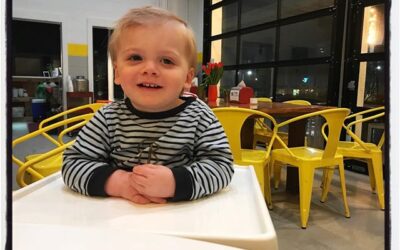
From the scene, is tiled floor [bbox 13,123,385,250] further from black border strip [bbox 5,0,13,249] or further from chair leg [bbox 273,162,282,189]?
black border strip [bbox 5,0,13,249]

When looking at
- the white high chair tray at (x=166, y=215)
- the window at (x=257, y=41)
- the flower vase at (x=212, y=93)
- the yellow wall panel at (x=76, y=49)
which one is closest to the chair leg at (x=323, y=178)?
the flower vase at (x=212, y=93)

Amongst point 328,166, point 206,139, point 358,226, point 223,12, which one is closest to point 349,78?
point 206,139

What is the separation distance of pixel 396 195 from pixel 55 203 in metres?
0.39

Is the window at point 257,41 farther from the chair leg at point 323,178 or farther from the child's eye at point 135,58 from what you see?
the child's eye at point 135,58

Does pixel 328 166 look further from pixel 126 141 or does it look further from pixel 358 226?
pixel 126 141

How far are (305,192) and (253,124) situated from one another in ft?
1.88

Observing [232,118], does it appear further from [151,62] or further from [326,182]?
[151,62]

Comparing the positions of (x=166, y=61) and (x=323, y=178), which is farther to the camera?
(x=323, y=178)

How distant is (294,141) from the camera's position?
1.88 meters

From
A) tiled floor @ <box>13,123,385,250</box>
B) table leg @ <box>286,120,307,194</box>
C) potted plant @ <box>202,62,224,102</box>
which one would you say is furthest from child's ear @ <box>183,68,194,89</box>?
potted plant @ <box>202,62,224,102</box>

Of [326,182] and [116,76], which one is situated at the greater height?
[116,76]

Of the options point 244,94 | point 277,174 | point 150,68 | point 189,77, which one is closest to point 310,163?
point 277,174

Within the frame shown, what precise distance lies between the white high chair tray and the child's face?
0.16m

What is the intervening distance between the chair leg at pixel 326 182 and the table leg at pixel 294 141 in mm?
213
